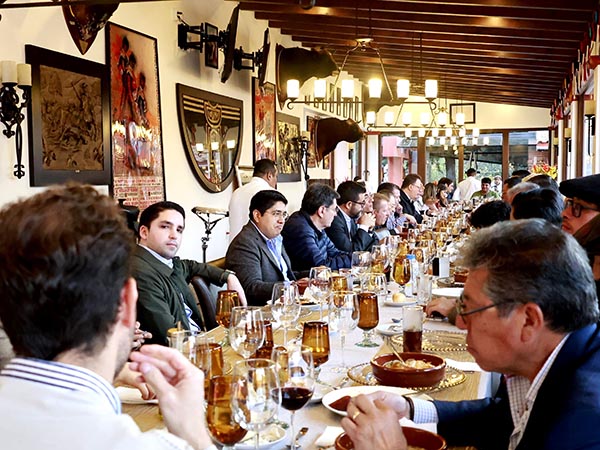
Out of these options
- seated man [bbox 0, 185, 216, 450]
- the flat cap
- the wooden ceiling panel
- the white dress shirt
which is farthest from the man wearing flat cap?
the wooden ceiling panel

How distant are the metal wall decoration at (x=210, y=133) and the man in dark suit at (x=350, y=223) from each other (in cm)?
158

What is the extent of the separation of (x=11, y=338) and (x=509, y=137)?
19.2 metres

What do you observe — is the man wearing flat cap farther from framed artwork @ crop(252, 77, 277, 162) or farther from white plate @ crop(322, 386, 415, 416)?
framed artwork @ crop(252, 77, 277, 162)

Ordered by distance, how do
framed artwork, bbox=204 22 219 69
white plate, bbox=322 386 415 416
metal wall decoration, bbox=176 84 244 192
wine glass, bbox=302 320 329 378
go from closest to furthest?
white plate, bbox=322 386 415 416
wine glass, bbox=302 320 329 378
metal wall decoration, bbox=176 84 244 192
framed artwork, bbox=204 22 219 69

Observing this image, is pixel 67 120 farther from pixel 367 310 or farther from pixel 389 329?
pixel 367 310

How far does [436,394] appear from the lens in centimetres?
229

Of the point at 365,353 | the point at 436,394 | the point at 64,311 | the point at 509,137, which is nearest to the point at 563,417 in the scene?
the point at 436,394

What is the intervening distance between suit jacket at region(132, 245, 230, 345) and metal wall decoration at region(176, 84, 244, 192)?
351 cm

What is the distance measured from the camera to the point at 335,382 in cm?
239

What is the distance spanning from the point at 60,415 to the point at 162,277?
2.60 metres

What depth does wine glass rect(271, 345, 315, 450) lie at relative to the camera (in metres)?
1.82

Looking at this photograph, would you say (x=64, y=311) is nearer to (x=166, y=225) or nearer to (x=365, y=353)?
(x=365, y=353)

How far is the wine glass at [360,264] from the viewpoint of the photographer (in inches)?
170

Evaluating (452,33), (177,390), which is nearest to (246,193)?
(452,33)
